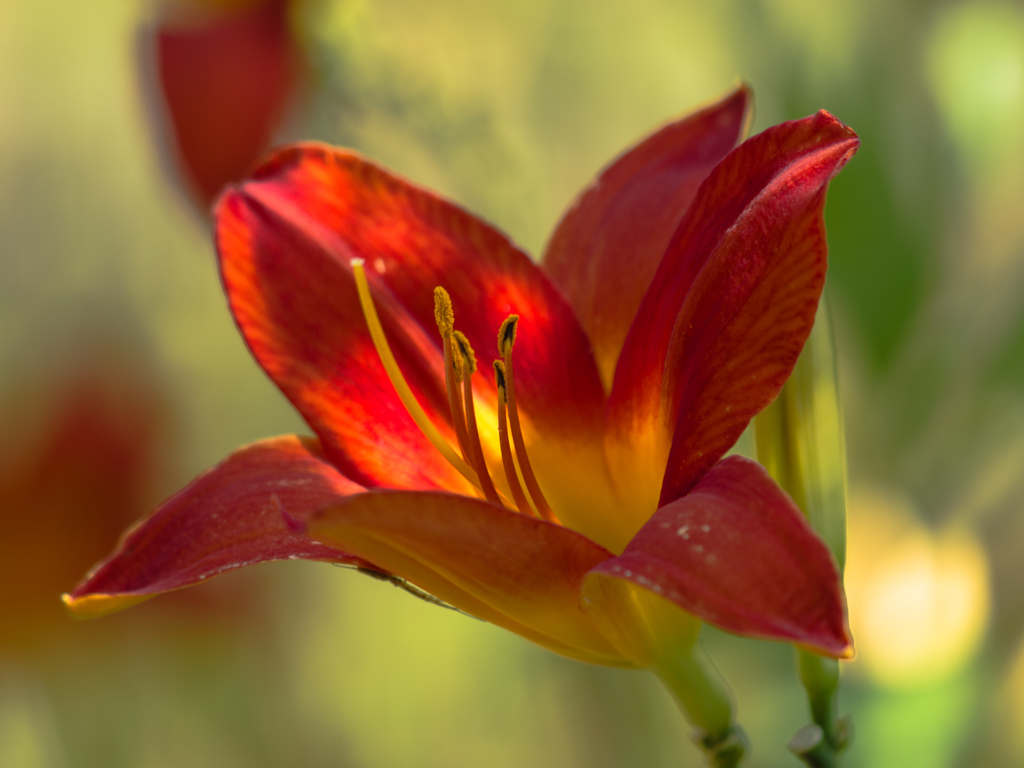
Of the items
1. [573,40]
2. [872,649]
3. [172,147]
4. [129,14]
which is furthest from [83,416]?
[872,649]

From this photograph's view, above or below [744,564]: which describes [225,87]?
above

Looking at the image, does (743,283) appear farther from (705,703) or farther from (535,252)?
(535,252)

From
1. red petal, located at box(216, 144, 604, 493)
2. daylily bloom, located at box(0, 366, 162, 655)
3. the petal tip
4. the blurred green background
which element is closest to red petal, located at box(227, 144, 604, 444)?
red petal, located at box(216, 144, 604, 493)

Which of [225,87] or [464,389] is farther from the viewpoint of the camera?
[225,87]

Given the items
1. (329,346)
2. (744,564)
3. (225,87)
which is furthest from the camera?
(225,87)

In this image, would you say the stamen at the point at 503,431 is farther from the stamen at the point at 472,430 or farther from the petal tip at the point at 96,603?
the petal tip at the point at 96,603

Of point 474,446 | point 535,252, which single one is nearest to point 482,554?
point 474,446

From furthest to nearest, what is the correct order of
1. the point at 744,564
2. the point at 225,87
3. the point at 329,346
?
the point at 225,87
the point at 329,346
the point at 744,564

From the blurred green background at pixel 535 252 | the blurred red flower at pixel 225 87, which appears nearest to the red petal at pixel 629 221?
the blurred green background at pixel 535 252
